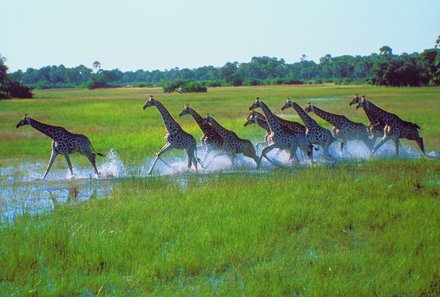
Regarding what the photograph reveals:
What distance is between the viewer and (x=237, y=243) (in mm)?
7984

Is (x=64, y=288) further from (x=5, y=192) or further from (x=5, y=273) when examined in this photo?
(x=5, y=192)

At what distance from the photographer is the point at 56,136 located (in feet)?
43.9

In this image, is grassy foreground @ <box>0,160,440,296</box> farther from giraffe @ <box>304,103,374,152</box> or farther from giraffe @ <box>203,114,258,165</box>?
giraffe @ <box>304,103,374,152</box>

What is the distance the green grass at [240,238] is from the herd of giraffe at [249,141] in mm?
1036

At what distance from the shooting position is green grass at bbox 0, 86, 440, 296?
6738mm

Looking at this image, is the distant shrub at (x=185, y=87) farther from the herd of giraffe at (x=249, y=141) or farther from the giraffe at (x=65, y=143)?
the giraffe at (x=65, y=143)

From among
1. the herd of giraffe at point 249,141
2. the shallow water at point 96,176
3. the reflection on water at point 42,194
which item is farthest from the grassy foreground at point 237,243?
the herd of giraffe at point 249,141

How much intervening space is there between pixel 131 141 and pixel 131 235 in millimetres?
11178

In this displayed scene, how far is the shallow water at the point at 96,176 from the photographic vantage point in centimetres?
1117

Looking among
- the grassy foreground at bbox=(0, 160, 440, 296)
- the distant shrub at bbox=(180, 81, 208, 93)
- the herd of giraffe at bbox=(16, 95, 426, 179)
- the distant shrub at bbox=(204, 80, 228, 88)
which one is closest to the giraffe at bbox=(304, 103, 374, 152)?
the herd of giraffe at bbox=(16, 95, 426, 179)

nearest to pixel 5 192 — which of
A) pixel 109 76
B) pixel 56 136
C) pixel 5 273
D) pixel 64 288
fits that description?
pixel 56 136

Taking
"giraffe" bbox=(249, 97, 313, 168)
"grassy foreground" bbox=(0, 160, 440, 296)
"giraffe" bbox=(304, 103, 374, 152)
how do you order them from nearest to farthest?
"grassy foreground" bbox=(0, 160, 440, 296) < "giraffe" bbox=(249, 97, 313, 168) < "giraffe" bbox=(304, 103, 374, 152)

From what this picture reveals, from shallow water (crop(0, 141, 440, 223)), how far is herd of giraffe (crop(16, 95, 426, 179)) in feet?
0.87

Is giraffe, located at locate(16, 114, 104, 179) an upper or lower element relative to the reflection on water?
upper
